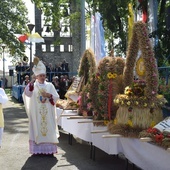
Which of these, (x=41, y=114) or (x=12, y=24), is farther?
(x=12, y=24)

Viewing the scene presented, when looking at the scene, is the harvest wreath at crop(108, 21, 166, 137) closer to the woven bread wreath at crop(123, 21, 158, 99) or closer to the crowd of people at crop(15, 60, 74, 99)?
the woven bread wreath at crop(123, 21, 158, 99)

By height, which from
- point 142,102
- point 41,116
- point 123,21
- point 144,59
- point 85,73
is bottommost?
point 41,116

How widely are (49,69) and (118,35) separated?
19.5ft

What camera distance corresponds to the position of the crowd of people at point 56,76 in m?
18.5

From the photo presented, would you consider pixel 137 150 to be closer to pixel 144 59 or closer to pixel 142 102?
pixel 142 102

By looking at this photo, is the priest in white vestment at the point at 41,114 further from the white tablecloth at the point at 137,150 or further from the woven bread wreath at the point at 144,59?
the woven bread wreath at the point at 144,59

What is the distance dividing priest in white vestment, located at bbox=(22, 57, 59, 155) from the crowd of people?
34.5 feet

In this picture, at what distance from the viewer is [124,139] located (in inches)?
222

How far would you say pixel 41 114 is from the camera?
7504 millimetres

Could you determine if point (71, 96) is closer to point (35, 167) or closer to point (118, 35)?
point (35, 167)

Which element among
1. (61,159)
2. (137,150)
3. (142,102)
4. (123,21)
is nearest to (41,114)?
(61,159)

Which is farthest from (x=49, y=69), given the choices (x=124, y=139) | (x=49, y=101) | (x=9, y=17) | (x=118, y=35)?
(x=9, y=17)

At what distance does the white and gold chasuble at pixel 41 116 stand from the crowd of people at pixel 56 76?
414 inches

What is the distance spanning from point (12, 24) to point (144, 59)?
118 ft
